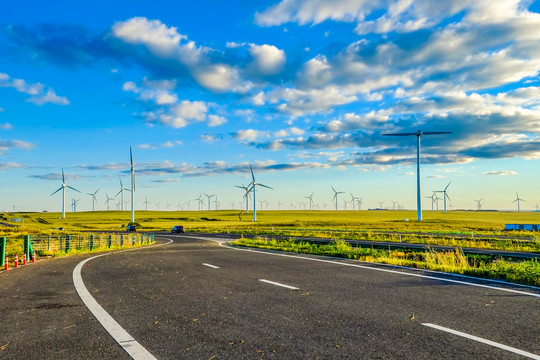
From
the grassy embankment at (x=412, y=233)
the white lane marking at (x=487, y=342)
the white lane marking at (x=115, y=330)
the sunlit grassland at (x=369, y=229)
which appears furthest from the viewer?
the sunlit grassland at (x=369, y=229)

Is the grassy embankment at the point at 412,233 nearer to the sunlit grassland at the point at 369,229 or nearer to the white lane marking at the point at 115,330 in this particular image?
the sunlit grassland at the point at 369,229

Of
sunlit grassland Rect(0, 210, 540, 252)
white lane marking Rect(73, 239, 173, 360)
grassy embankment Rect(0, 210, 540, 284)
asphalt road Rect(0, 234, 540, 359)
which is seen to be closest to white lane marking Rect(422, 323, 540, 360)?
asphalt road Rect(0, 234, 540, 359)

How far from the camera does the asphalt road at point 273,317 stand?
5715mm

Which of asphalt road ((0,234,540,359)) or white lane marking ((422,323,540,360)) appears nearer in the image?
white lane marking ((422,323,540,360))

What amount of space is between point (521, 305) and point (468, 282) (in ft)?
10.7

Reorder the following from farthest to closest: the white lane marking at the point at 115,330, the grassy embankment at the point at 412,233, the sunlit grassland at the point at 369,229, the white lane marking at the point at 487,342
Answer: the sunlit grassland at the point at 369,229 → the grassy embankment at the point at 412,233 → the white lane marking at the point at 115,330 → the white lane marking at the point at 487,342

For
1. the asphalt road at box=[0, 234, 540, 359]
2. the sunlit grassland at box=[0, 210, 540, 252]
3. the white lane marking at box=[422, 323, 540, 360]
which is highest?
the white lane marking at box=[422, 323, 540, 360]

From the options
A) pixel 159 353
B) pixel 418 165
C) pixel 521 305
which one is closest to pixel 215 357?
pixel 159 353

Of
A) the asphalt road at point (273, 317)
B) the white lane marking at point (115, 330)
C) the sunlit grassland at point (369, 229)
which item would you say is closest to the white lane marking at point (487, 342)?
the asphalt road at point (273, 317)

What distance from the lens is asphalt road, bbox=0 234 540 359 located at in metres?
5.71

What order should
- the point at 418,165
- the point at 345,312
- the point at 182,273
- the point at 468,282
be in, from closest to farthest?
the point at 345,312 < the point at 468,282 < the point at 182,273 < the point at 418,165

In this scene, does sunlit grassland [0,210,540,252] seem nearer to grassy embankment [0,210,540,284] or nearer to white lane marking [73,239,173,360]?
grassy embankment [0,210,540,284]

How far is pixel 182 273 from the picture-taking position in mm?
14586

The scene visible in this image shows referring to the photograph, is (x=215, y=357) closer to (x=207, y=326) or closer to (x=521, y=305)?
(x=207, y=326)
